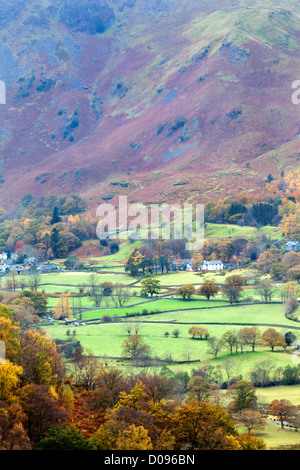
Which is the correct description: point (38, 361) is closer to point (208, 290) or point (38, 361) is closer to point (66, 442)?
point (66, 442)

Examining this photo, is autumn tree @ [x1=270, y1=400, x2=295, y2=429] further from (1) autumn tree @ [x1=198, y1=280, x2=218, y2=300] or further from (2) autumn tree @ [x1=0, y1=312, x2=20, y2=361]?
(1) autumn tree @ [x1=198, y1=280, x2=218, y2=300]

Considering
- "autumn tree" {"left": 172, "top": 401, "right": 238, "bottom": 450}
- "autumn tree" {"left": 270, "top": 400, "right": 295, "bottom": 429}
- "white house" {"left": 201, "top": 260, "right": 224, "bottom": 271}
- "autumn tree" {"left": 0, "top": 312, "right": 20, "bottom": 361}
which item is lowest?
"autumn tree" {"left": 270, "top": 400, "right": 295, "bottom": 429}

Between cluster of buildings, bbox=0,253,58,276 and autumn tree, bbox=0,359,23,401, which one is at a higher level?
cluster of buildings, bbox=0,253,58,276

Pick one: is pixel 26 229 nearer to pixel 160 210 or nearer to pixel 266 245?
pixel 160 210

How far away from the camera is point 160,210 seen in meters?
138

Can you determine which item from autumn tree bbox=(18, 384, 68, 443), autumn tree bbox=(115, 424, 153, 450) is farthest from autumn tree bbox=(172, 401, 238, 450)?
autumn tree bbox=(18, 384, 68, 443)

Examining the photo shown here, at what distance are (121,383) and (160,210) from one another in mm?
101910

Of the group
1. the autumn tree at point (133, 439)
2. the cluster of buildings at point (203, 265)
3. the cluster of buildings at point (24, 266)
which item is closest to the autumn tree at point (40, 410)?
the autumn tree at point (133, 439)

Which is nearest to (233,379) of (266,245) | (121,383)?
(121,383)

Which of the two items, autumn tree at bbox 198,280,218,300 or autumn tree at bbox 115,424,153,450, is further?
autumn tree at bbox 198,280,218,300

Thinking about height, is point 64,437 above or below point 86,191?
below

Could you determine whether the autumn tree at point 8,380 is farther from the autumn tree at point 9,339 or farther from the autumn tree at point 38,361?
the autumn tree at point 9,339

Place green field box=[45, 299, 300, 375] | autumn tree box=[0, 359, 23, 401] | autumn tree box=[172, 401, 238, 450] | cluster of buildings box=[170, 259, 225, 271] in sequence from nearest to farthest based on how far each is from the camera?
autumn tree box=[172, 401, 238, 450], autumn tree box=[0, 359, 23, 401], green field box=[45, 299, 300, 375], cluster of buildings box=[170, 259, 225, 271]

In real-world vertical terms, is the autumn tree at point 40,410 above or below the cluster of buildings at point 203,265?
below
